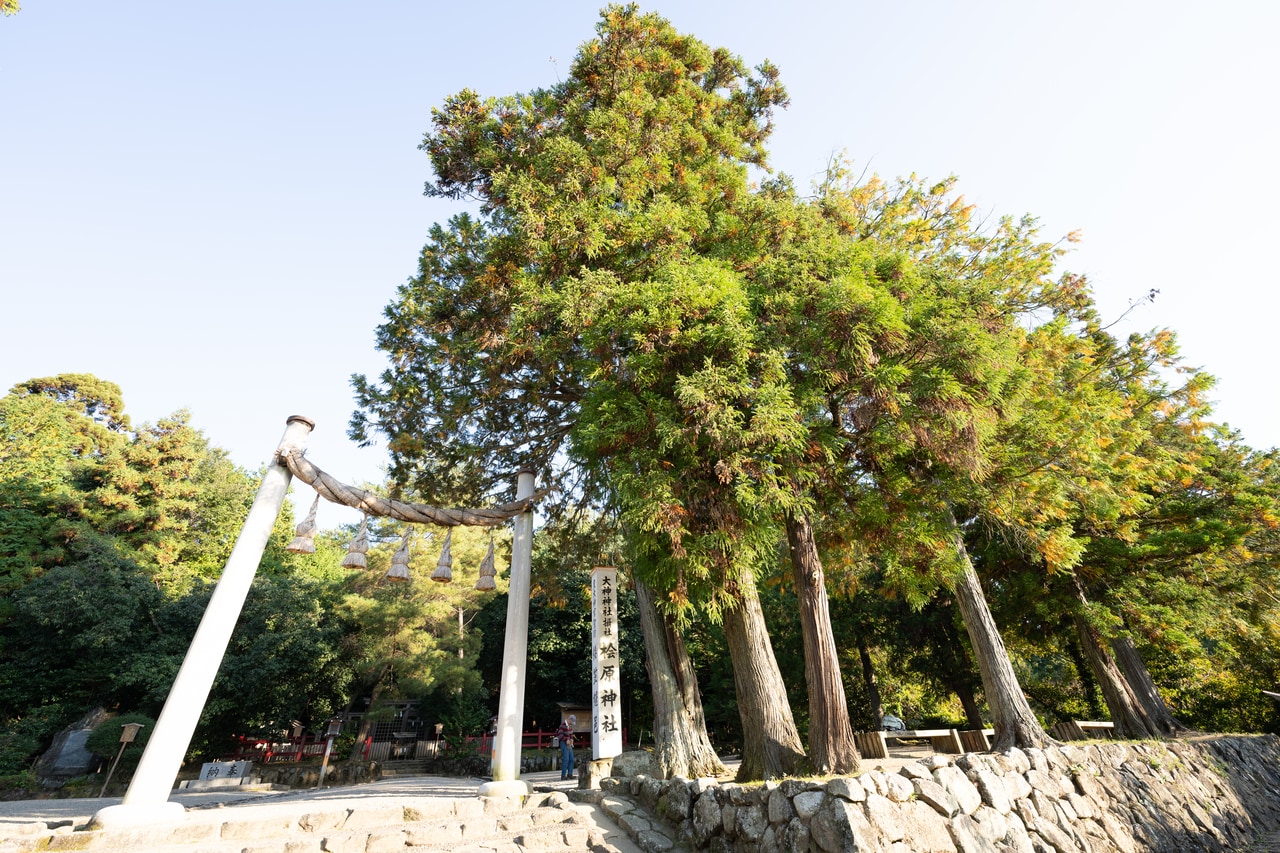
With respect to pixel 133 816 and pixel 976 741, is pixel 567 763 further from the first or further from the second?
pixel 133 816

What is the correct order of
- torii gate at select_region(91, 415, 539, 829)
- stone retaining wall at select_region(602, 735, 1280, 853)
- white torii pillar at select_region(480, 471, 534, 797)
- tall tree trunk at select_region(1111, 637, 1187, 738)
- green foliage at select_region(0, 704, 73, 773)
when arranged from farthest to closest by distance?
1. green foliage at select_region(0, 704, 73, 773)
2. tall tree trunk at select_region(1111, 637, 1187, 738)
3. white torii pillar at select_region(480, 471, 534, 797)
4. torii gate at select_region(91, 415, 539, 829)
5. stone retaining wall at select_region(602, 735, 1280, 853)

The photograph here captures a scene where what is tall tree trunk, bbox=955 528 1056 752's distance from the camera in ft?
22.6

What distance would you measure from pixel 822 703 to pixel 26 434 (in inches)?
1289

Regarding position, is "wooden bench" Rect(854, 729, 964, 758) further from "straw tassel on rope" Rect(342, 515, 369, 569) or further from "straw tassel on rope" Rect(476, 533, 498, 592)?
"straw tassel on rope" Rect(342, 515, 369, 569)

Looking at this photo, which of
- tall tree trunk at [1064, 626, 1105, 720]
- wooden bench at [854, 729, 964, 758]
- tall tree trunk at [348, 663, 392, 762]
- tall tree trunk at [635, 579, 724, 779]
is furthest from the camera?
tall tree trunk at [348, 663, 392, 762]

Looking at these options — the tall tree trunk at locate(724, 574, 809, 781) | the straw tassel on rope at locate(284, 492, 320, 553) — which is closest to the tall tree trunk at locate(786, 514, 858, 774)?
the tall tree trunk at locate(724, 574, 809, 781)

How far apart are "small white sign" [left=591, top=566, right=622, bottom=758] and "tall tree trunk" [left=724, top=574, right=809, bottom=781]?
1.63 meters

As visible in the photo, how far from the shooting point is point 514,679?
609cm

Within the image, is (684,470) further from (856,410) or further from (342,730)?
(342,730)

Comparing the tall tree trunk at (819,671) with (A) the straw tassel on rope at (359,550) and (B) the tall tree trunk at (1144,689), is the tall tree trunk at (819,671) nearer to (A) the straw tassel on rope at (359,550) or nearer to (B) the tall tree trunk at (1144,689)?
(A) the straw tassel on rope at (359,550)

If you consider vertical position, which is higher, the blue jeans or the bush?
the bush

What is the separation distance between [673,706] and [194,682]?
543 centimetres


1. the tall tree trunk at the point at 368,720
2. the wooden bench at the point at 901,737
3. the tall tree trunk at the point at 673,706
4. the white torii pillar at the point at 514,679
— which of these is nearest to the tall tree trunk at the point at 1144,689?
the wooden bench at the point at 901,737

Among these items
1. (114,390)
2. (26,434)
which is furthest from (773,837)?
(114,390)
